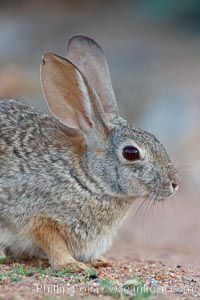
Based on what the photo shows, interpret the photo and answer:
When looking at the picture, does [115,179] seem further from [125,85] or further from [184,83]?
[184,83]

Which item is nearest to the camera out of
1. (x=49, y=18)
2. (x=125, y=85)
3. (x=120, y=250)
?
(x=120, y=250)

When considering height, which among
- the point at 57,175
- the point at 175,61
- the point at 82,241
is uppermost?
the point at 175,61

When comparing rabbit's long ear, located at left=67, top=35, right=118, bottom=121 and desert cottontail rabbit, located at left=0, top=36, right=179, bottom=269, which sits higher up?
rabbit's long ear, located at left=67, top=35, right=118, bottom=121

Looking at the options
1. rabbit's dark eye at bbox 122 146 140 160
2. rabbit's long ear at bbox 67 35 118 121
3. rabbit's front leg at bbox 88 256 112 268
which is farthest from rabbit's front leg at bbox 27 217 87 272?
rabbit's long ear at bbox 67 35 118 121

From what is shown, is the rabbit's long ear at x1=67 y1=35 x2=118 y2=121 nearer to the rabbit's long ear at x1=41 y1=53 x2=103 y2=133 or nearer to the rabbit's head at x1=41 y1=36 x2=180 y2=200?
the rabbit's head at x1=41 y1=36 x2=180 y2=200

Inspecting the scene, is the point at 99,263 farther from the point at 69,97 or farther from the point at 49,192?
the point at 69,97

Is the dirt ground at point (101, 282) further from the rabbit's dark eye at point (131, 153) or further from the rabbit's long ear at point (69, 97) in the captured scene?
the rabbit's long ear at point (69, 97)

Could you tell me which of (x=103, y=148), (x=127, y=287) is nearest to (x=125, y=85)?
(x=103, y=148)
